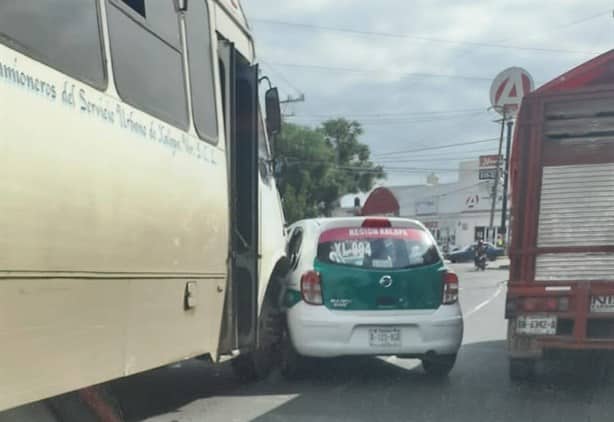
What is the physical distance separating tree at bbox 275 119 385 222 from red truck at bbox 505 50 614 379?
4381cm

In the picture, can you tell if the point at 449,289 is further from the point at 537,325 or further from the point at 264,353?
the point at 264,353

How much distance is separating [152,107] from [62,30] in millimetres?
973

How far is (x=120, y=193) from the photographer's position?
12.4 feet

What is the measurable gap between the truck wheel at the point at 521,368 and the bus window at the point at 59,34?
4.95 metres

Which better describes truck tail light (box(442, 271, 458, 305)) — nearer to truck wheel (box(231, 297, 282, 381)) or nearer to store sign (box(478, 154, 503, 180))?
truck wheel (box(231, 297, 282, 381))

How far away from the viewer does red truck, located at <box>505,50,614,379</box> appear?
21.4ft

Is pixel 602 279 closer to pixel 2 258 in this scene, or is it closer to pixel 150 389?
pixel 150 389

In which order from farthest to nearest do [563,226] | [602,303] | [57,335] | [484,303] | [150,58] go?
1. [484,303]
2. [563,226]
3. [602,303]
4. [150,58]
5. [57,335]

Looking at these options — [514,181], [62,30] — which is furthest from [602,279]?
→ [62,30]

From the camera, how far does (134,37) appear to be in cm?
412

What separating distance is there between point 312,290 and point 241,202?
1.58 m

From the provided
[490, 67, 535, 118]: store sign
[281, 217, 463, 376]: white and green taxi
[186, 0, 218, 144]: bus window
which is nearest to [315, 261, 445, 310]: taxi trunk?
[281, 217, 463, 376]: white and green taxi

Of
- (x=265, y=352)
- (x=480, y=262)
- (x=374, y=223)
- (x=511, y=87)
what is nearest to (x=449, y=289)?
(x=374, y=223)

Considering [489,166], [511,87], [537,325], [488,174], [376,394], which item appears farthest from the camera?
[489,166]
